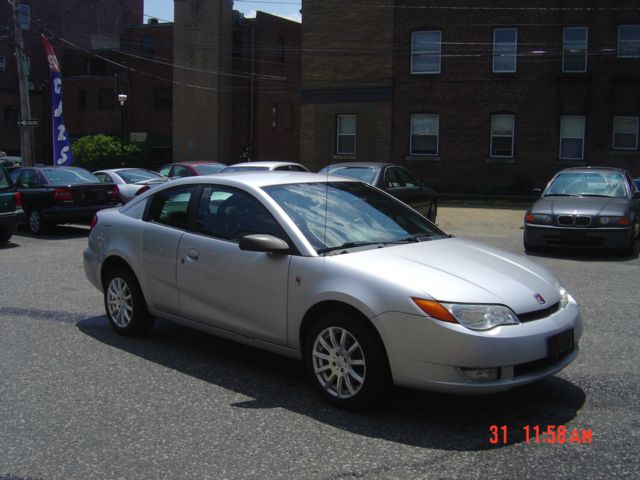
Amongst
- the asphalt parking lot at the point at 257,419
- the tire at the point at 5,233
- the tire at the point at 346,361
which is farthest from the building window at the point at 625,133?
the tire at the point at 346,361

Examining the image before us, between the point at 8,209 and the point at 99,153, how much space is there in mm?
28076

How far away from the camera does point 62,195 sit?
15344 mm

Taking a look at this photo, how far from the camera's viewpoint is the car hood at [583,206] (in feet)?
39.8

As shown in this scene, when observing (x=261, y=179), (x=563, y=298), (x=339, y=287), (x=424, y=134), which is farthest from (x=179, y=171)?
(x=563, y=298)

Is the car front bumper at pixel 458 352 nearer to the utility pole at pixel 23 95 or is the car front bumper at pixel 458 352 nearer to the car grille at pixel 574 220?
the car grille at pixel 574 220

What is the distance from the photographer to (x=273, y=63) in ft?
134

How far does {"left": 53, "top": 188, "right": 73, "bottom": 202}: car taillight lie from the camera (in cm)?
1530

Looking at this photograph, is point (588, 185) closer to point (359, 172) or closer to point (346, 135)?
point (359, 172)

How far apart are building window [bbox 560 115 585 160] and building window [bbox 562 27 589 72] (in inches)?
78.9

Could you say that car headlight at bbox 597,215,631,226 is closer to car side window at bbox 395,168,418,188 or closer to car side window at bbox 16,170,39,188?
car side window at bbox 395,168,418,188

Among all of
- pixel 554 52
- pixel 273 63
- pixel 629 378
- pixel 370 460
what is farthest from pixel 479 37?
pixel 370 460

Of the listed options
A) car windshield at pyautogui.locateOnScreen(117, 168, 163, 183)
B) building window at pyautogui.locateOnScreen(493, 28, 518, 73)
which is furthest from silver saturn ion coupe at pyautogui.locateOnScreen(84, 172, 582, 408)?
building window at pyautogui.locateOnScreen(493, 28, 518, 73)

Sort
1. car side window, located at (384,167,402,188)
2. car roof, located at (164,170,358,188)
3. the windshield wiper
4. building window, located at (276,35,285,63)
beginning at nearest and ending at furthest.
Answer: the windshield wiper < car roof, located at (164,170,358,188) < car side window, located at (384,167,402,188) < building window, located at (276,35,285,63)
